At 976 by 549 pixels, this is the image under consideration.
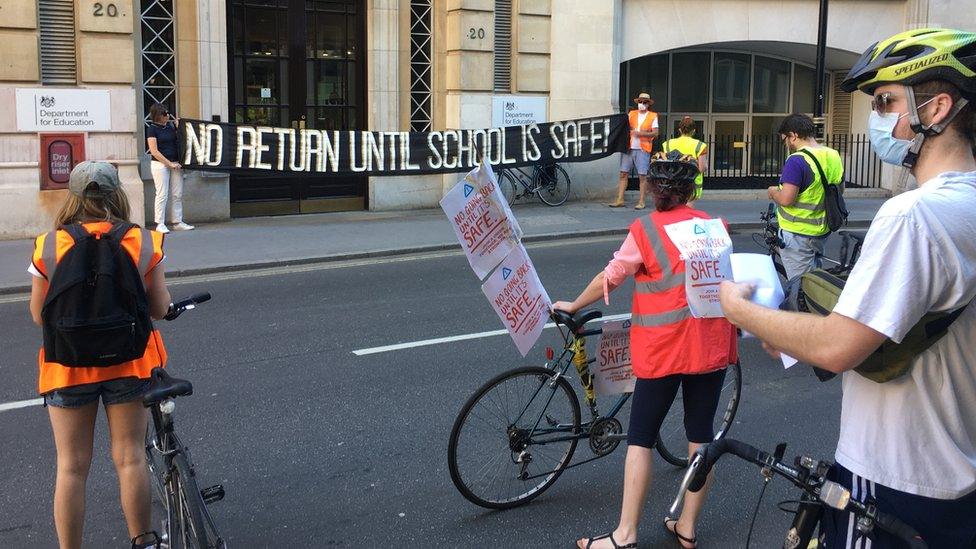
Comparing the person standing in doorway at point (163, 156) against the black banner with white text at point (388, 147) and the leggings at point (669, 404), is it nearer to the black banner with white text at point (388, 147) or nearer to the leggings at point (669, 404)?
the black banner with white text at point (388, 147)

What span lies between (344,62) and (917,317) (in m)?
15.9

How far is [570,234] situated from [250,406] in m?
8.57

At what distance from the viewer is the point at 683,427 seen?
213 inches

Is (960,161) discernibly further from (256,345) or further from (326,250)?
(326,250)

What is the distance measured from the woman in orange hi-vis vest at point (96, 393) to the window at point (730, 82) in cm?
2055

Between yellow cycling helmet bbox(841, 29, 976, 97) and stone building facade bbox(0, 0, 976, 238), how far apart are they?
528 inches

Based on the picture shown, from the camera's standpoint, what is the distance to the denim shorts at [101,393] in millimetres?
3699

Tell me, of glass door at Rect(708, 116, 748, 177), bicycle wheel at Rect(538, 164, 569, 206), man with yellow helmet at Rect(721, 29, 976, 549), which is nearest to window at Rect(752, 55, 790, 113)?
glass door at Rect(708, 116, 748, 177)

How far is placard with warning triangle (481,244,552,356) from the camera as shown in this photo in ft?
14.7

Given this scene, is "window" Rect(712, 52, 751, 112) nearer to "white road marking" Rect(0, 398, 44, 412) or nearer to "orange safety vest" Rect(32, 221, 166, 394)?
"white road marking" Rect(0, 398, 44, 412)

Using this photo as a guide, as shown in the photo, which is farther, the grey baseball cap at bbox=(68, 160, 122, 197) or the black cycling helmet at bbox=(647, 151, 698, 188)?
the black cycling helmet at bbox=(647, 151, 698, 188)

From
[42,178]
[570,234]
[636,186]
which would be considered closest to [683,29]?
[636,186]

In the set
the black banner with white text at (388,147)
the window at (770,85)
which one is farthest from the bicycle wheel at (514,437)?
the window at (770,85)

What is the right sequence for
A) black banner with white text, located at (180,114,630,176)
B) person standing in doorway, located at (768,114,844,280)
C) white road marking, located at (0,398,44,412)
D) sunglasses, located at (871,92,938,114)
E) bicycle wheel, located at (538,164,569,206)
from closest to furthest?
sunglasses, located at (871,92,938,114) < white road marking, located at (0,398,44,412) < person standing in doorway, located at (768,114,844,280) < black banner with white text, located at (180,114,630,176) < bicycle wheel, located at (538,164,569,206)
